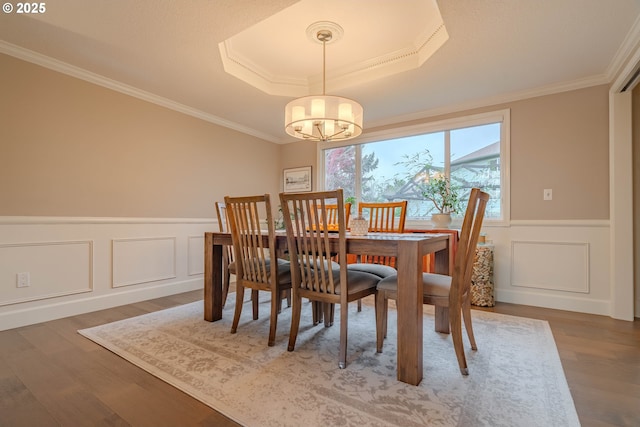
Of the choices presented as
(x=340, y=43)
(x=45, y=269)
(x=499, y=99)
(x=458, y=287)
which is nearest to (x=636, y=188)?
(x=499, y=99)

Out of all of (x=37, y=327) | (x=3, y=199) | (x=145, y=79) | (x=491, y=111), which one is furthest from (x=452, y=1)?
(x=37, y=327)

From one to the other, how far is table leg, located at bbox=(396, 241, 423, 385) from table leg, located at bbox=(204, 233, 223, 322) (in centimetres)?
156

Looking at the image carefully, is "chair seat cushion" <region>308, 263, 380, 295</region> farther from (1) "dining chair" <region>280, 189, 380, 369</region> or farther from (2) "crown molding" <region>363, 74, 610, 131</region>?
(2) "crown molding" <region>363, 74, 610, 131</region>

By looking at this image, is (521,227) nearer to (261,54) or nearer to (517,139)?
(517,139)

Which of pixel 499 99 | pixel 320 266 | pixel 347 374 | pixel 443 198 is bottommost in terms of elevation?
pixel 347 374

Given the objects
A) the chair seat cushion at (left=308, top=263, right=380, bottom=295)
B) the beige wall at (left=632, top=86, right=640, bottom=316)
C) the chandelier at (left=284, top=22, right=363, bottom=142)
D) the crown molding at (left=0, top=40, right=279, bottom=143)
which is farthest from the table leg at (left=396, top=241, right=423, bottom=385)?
the crown molding at (left=0, top=40, right=279, bottom=143)

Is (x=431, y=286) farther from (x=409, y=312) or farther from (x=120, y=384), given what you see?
(x=120, y=384)

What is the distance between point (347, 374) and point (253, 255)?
100 cm

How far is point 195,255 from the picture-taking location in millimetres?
3725

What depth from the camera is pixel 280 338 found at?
2160mm

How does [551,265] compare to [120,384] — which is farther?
[551,265]

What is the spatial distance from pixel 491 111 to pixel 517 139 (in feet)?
1.36

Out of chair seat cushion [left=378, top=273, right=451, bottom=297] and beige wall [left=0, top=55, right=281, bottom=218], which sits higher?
beige wall [left=0, top=55, right=281, bottom=218]

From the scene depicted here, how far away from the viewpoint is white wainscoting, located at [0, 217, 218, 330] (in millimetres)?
2385
